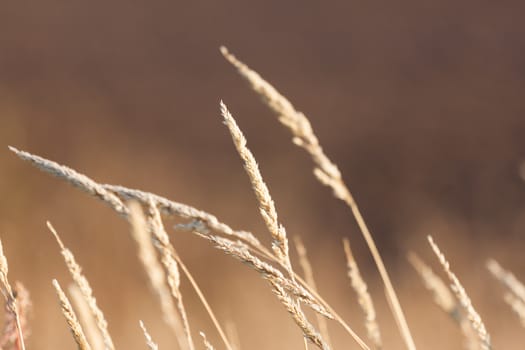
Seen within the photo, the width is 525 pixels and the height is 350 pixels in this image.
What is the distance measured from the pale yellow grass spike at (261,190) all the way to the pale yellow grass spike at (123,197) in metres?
0.03

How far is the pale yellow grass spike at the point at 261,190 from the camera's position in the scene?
0.50 metres

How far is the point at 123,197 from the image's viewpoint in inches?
19.0

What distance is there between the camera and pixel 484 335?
18.4 inches

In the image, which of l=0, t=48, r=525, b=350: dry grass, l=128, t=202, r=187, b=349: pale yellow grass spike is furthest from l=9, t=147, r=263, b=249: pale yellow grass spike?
l=128, t=202, r=187, b=349: pale yellow grass spike

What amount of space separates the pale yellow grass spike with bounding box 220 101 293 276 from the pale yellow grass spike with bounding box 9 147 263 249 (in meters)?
0.03

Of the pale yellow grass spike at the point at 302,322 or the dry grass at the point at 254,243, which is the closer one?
the dry grass at the point at 254,243

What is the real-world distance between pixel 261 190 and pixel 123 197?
0.33 ft

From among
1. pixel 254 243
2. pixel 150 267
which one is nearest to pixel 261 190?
pixel 254 243

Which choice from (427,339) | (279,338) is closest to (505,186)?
(427,339)

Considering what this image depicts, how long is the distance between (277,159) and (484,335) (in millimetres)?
2563

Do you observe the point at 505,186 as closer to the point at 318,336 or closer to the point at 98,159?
the point at 98,159

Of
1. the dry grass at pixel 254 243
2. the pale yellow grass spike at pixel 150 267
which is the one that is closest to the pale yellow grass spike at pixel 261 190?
the dry grass at pixel 254 243

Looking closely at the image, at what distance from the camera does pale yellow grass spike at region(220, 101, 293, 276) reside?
50cm

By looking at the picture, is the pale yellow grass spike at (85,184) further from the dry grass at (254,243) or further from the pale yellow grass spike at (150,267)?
the pale yellow grass spike at (150,267)
